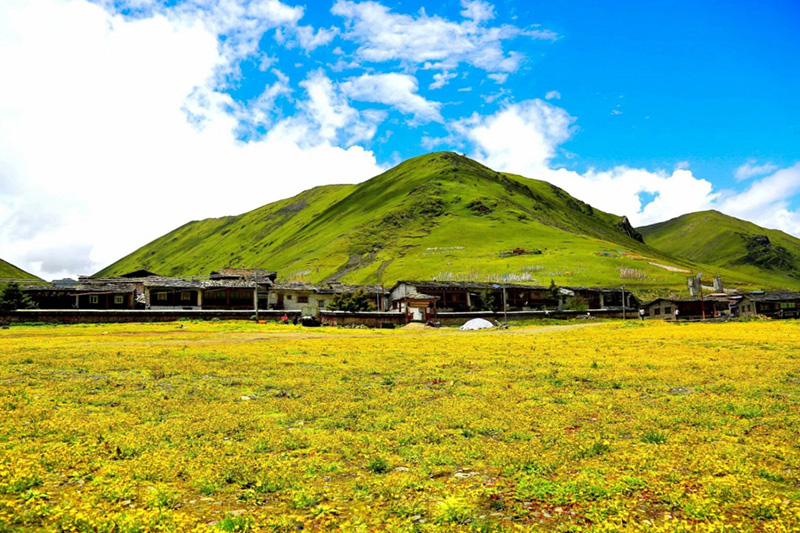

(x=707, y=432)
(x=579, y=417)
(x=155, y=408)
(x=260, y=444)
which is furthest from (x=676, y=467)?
(x=155, y=408)

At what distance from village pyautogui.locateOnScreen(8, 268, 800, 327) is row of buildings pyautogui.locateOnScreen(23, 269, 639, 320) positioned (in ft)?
0.57

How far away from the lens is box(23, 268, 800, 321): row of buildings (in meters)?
92.0

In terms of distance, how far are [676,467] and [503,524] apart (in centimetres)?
465

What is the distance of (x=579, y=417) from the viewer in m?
13.8

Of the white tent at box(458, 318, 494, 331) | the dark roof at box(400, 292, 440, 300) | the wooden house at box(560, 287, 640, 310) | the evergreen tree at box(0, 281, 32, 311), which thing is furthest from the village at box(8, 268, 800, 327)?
the white tent at box(458, 318, 494, 331)

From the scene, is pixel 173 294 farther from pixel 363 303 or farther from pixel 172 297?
pixel 363 303

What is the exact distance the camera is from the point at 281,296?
10088 centimetres

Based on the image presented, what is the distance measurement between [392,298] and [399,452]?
102 metres

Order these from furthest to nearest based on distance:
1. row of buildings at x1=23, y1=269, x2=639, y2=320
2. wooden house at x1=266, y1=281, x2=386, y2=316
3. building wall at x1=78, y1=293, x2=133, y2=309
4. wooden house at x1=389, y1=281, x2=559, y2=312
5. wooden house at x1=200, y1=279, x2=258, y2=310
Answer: wooden house at x1=389, y1=281, x2=559, y2=312 < wooden house at x1=266, y1=281, x2=386, y2=316 < wooden house at x1=200, y1=279, x2=258, y2=310 < building wall at x1=78, y1=293, x2=133, y2=309 < row of buildings at x1=23, y1=269, x2=639, y2=320

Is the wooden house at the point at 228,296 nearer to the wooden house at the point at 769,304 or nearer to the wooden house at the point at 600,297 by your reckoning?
the wooden house at the point at 600,297

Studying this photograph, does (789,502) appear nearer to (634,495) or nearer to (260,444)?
(634,495)

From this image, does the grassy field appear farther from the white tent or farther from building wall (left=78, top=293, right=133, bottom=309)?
building wall (left=78, top=293, right=133, bottom=309)

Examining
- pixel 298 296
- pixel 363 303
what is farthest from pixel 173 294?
pixel 363 303

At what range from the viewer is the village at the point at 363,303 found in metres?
82.4
